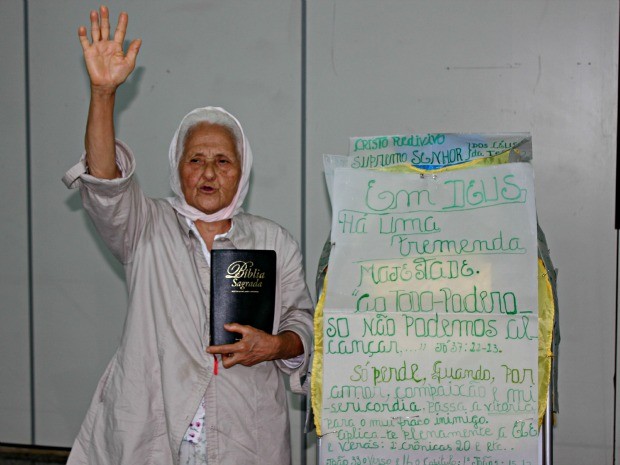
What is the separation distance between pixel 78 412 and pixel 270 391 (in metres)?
1.89

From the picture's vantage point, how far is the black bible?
1.85m

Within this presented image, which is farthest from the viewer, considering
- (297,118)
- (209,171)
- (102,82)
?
(297,118)

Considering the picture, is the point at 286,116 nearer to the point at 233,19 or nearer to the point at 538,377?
the point at 233,19

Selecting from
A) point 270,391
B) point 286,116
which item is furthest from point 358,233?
point 286,116

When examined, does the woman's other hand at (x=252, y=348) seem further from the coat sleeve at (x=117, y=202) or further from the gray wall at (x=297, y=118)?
the gray wall at (x=297, y=118)

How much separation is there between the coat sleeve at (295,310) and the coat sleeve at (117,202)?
430 millimetres

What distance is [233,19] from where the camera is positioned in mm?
3318

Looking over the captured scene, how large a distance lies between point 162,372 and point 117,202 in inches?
17.9

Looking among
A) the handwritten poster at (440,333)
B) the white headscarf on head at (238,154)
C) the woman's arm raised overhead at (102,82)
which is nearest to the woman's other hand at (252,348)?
the handwritten poster at (440,333)

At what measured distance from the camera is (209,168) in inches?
82.0

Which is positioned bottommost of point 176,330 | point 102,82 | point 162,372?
point 162,372

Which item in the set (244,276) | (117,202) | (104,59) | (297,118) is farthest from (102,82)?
(297,118)

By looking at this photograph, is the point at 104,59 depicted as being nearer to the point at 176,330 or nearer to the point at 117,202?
the point at 117,202

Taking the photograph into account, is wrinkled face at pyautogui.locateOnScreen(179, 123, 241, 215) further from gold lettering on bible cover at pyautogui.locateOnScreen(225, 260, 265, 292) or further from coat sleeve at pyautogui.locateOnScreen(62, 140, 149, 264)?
gold lettering on bible cover at pyautogui.locateOnScreen(225, 260, 265, 292)
